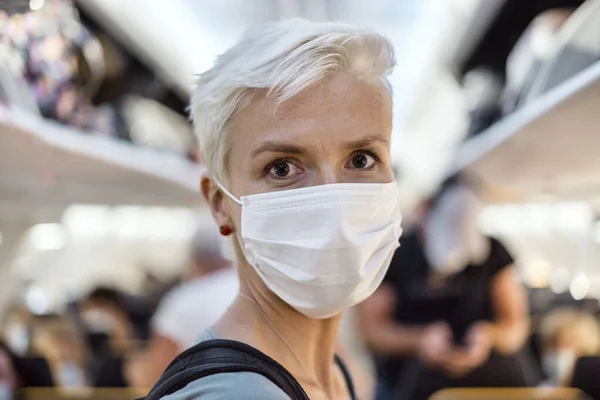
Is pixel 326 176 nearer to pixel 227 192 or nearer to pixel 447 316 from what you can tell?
pixel 227 192

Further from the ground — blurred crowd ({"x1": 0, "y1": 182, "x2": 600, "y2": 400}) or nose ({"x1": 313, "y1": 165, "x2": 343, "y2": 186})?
nose ({"x1": 313, "y1": 165, "x2": 343, "y2": 186})

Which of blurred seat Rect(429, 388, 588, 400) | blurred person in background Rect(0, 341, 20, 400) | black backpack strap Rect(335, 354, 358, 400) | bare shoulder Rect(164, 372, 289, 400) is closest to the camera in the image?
bare shoulder Rect(164, 372, 289, 400)

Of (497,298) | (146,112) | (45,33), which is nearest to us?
(45,33)

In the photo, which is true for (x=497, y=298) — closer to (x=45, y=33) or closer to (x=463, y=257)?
(x=463, y=257)

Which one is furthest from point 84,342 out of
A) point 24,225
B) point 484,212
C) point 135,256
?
point 135,256

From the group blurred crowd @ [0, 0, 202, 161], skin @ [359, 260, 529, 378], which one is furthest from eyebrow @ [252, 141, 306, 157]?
skin @ [359, 260, 529, 378]

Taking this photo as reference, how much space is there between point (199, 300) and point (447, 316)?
124 cm

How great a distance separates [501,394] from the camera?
298 centimetres

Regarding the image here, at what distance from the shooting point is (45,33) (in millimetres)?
2053

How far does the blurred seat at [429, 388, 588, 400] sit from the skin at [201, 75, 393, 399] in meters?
1.83

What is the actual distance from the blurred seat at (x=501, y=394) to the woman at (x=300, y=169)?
1.84 meters

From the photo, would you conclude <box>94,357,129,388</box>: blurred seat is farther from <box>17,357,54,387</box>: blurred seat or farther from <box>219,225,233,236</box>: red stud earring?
<box>219,225,233,236</box>: red stud earring

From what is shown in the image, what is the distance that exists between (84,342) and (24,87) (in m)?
1.94

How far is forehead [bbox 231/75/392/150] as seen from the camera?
3.13ft
